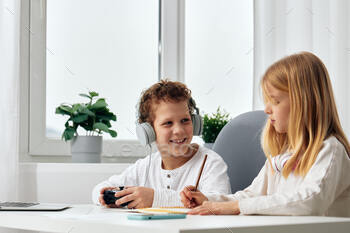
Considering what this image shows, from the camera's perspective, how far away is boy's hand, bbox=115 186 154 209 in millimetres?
1190

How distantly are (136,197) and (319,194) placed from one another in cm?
47

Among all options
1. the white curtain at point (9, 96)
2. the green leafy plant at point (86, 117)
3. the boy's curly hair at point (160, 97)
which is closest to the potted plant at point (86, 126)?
the green leafy plant at point (86, 117)

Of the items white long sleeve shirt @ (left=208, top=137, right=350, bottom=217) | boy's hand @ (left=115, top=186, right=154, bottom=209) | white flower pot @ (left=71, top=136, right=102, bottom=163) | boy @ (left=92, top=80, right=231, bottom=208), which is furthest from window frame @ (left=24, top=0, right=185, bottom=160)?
white long sleeve shirt @ (left=208, top=137, right=350, bottom=217)

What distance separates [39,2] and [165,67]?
683mm

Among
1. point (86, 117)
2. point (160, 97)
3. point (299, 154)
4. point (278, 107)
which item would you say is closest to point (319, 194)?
point (299, 154)

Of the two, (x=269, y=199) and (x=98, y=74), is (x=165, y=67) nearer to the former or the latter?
(x=98, y=74)

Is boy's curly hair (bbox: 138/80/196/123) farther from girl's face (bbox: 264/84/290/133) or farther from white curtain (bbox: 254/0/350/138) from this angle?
white curtain (bbox: 254/0/350/138)

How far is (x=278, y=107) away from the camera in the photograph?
114cm

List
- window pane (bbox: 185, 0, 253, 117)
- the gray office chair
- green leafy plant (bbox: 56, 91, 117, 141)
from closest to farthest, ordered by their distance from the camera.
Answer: the gray office chair, green leafy plant (bbox: 56, 91, 117, 141), window pane (bbox: 185, 0, 253, 117)

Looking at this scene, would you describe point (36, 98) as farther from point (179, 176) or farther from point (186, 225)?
point (186, 225)

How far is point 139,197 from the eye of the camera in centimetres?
120

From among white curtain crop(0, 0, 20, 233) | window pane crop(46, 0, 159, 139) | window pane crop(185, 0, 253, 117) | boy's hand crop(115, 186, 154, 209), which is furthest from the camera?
window pane crop(185, 0, 253, 117)

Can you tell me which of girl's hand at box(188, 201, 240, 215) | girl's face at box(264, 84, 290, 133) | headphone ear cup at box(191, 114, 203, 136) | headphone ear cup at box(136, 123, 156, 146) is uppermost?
girl's face at box(264, 84, 290, 133)

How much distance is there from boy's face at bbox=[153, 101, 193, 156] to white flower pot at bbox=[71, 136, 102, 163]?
54 centimetres
